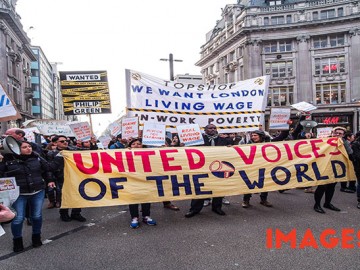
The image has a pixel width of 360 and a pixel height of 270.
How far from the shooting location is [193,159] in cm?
601

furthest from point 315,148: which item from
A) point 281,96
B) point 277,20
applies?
point 277,20

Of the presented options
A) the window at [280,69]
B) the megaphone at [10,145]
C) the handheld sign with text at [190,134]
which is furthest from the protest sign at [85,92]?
the window at [280,69]

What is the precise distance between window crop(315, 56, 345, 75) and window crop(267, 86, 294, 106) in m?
4.08

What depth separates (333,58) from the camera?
39969mm

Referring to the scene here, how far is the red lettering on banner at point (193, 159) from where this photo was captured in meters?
5.98

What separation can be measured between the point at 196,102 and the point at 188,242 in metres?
3.39

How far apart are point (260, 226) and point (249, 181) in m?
1.00

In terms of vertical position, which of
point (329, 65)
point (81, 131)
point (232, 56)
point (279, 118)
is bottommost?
point (81, 131)

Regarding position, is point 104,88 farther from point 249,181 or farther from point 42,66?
point 42,66

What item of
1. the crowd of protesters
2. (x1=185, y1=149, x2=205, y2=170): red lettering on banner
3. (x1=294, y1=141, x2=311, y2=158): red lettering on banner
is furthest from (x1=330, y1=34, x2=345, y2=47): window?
(x1=185, y1=149, x2=205, y2=170): red lettering on banner

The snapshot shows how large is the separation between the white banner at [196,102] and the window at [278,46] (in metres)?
38.3

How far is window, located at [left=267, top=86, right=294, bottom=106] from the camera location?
41.6m

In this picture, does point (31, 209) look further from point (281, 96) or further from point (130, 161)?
point (281, 96)

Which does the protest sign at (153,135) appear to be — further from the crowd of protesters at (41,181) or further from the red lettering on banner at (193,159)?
the red lettering on banner at (193,159)
